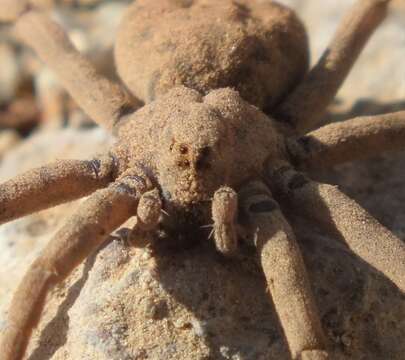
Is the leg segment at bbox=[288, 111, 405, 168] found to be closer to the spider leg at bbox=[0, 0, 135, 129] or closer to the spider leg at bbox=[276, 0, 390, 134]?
the spider leg at bbox=[276, 0, 390, 134]

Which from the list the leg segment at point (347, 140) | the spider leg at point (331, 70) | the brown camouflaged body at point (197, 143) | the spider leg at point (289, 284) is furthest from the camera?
the spider leg at point (331, 70)

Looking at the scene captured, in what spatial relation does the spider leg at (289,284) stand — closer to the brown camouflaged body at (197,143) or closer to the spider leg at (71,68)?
the brown camouflaged body at (197,143)

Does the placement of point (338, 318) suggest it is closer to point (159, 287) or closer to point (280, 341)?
point (280, 341)

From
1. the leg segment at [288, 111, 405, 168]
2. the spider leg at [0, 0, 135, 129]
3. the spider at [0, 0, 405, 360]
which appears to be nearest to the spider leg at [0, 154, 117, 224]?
the spider at [0, 0, 405, 360]

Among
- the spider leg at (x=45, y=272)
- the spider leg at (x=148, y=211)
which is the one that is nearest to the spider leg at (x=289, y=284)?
the spider leg at (x=148, y=211)

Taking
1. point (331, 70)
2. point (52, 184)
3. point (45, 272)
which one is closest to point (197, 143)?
point (52, 184)

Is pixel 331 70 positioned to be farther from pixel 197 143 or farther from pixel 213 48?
pixel 197 143
